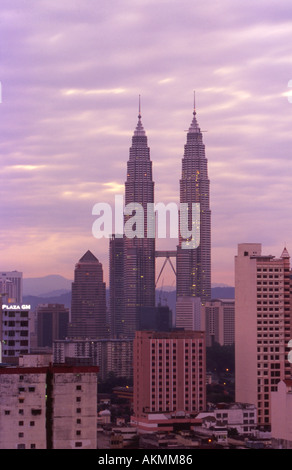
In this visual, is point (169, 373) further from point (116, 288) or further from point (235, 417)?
point (116, 288)

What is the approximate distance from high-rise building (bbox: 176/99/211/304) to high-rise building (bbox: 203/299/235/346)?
0.91m

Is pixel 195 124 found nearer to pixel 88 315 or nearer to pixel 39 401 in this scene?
pixel 88 315

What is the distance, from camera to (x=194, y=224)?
90.6ft

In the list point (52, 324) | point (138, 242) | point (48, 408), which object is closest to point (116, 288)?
point (52, 324)

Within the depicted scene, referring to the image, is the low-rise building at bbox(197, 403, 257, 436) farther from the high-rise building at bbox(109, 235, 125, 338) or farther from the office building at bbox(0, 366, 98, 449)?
the office building at bbox(0, 366, 98, 449)

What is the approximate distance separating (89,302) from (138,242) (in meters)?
2.18

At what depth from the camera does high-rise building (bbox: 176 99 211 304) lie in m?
28.3

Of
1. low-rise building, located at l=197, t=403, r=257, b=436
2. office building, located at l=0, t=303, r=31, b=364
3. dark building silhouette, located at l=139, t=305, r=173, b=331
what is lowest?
low-rise building, located at l=197, t=403, r=257, b=436

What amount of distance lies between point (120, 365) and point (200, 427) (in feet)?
36.2

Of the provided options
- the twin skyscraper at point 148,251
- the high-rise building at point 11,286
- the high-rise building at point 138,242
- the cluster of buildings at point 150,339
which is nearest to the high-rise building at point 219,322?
the cluster of buildings at point 150,339

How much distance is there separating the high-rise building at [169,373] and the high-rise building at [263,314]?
4.54 feet

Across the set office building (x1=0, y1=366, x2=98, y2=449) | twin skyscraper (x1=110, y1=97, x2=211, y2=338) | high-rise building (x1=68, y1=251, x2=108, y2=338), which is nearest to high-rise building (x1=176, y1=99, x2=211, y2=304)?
twin skyscraper (x1=110, y1=97, x2=211, y2=338)

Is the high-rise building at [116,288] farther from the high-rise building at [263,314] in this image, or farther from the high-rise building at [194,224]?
the high-rise building at [263,314]

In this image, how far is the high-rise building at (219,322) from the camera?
28750 millimetres
